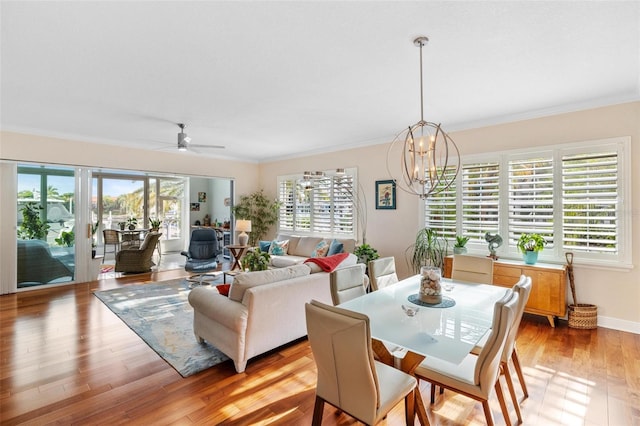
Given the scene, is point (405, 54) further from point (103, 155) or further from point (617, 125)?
point (103, 155)

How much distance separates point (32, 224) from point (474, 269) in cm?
687

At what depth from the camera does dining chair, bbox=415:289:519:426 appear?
1.62 metres

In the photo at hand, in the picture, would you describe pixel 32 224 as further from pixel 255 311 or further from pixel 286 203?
pixel 255 311

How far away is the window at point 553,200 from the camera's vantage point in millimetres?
3564

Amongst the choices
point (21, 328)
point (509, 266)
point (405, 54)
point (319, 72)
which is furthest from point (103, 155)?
point (509, 266)

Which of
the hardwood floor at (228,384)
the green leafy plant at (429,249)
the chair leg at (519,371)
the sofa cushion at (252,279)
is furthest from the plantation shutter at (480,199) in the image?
the sofa cushion at (252,279)

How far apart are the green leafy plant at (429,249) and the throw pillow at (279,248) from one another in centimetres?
266

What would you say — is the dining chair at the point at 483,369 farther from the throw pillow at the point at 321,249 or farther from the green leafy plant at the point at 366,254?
the throw pillow at the point at 321,249

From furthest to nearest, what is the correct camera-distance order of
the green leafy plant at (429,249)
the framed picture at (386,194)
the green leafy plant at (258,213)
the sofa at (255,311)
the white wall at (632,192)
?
the green leafy plant at (258,213), the framed picture at (386,194), the green leafy plant at (429,249), the white wall at (632,192), the sofa at (255,311)

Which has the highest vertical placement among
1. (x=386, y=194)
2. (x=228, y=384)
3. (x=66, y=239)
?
(x=386, y=194)

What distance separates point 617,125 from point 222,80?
4.39 meters

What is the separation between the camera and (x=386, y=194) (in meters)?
5.55

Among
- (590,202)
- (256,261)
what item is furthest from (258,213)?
(590,202)

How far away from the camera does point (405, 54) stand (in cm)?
254
